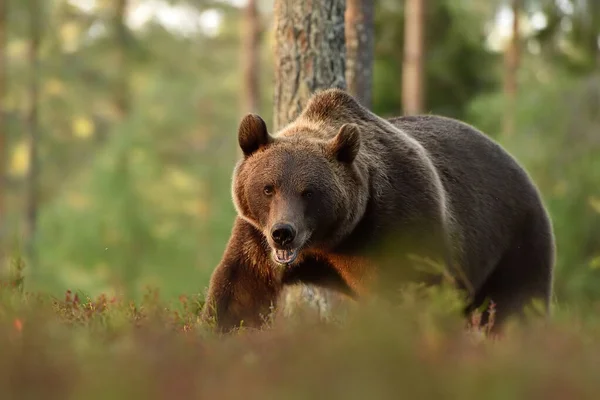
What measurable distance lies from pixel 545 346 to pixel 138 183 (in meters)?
24.6

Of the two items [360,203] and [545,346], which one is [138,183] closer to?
[360,203]

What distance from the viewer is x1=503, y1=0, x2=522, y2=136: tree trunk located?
20250 mm

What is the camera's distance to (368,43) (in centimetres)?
1042

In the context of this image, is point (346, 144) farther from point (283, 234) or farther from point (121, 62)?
point (121, 62)

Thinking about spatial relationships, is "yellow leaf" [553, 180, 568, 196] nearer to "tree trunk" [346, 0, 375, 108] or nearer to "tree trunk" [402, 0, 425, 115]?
"tree trunk" [402, 0, 425, 115]

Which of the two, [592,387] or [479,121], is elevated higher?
[592,387]

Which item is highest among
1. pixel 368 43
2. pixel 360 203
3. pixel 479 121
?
pixel 368 43

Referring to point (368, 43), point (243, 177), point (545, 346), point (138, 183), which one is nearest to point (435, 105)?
point (138, 183)

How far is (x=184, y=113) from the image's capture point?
31312mm

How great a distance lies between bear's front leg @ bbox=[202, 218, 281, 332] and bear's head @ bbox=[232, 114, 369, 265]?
0.22 m

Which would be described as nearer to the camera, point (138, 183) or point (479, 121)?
point (479, 121)

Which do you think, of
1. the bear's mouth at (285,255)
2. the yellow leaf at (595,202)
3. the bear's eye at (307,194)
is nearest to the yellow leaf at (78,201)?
the yellow leaf at (595,202)

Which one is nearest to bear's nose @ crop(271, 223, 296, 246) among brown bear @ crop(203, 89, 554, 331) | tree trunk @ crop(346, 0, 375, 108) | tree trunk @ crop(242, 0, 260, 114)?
brown bear @ crop(203, 89, 554, 331)

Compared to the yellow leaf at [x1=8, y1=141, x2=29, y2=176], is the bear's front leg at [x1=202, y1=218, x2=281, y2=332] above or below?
above
